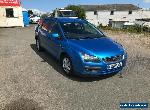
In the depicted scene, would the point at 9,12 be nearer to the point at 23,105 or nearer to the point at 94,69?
the point at 94,69

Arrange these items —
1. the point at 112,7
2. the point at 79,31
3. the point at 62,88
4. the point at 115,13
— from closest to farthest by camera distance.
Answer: the point at 62,88
the point at 79,31
the point at 115,13
the point at 112,7

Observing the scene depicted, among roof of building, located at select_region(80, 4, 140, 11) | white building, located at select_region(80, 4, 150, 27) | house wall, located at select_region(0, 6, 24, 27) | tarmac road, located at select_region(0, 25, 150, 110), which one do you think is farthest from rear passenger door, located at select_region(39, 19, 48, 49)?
roof of building, located at select_region(80, 4, 140, 11)

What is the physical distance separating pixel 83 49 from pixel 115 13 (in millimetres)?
53565

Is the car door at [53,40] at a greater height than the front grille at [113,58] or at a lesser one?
greater

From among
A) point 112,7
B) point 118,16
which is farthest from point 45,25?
point 112,7

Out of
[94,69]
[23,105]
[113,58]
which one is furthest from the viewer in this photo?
[113,58]

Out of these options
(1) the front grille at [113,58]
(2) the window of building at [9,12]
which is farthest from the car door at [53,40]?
(2) the window of building at [9,12]

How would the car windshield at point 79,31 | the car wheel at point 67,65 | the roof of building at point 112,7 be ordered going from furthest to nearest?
the roof of building at point 112,7, the car windshield at point 79,31, the car wheel at point 67,65

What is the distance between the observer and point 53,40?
752 centimetres

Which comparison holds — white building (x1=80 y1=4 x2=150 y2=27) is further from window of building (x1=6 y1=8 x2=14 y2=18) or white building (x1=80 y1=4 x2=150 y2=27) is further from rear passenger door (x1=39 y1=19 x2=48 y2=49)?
rear passenger door (x1=39 y1=19 x2=48 y2=49)

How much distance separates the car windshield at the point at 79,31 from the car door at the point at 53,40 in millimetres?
253

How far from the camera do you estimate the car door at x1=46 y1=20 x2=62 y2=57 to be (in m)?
7.12

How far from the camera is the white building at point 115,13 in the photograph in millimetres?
56031

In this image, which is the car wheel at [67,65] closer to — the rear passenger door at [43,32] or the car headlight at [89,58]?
the car headlight at [89,58]
